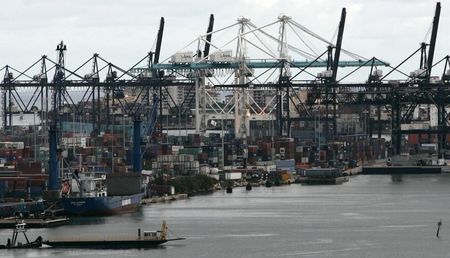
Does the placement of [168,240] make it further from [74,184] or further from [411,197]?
[411,197]

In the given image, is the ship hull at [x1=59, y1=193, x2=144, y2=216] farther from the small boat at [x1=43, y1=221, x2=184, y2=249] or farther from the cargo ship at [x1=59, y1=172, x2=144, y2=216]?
the small boat at [x1=43, y1=221, x2=184, y2=249]

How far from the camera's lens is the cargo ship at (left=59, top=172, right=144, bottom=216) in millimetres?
67438

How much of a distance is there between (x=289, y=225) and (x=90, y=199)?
1003cm

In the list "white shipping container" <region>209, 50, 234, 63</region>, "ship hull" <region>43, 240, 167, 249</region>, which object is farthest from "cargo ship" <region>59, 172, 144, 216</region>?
"white shipping container" <region>209, 50, 234, 63</region>

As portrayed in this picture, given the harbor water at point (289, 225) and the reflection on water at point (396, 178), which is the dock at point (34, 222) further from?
the reflection on water at point (396, 178)

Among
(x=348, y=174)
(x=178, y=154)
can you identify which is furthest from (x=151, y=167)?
(x=348, y=174)

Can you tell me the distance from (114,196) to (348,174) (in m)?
42.2

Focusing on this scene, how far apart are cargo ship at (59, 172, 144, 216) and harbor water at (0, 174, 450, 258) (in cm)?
93

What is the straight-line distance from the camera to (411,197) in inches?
3177

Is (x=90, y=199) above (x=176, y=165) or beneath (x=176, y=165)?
beneath

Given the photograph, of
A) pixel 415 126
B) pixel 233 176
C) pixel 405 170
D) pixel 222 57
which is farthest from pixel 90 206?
pixel 415 126

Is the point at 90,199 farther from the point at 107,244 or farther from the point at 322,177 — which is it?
the point at 322,177

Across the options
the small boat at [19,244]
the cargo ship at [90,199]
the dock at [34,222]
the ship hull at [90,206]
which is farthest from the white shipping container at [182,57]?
the small boat at [19,244]

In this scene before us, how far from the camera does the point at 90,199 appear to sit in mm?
67625
